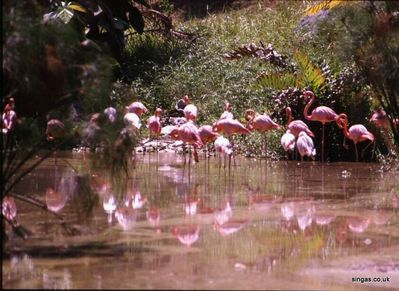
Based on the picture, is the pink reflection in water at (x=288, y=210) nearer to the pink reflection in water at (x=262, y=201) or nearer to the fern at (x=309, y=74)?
the pink reflection in water at (x=262, y=201)

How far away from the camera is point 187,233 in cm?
681

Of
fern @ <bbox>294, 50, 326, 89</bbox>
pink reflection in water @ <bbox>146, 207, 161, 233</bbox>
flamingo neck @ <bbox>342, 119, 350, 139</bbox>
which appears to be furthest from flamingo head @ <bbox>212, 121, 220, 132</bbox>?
pink reflection in water @ <bbox>146, 207, 161, 233</bbox>

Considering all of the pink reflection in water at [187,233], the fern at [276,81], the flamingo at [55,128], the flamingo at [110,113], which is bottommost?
the pink reflection in water at [187,233]

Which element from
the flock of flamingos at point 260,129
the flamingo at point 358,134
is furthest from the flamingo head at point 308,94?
the flamingo at point 358,134

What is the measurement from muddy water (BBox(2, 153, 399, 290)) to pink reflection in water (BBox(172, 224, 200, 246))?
0.7 inches

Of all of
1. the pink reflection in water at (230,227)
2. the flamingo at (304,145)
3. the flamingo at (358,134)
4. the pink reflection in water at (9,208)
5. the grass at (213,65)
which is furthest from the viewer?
the grass at (213,65)

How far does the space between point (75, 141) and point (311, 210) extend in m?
2.57

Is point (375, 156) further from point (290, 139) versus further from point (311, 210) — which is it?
point (311, 210)

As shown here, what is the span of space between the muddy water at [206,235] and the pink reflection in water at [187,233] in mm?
17

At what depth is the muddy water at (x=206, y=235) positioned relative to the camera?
5340mm

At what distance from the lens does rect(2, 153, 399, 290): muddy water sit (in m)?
5.34

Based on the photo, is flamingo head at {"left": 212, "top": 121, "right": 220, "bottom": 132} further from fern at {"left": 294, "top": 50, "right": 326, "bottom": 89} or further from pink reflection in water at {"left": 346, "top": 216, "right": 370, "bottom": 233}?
pink reflection in water at {"left": 346, "top": 216, "right": 370, "bottom": 233}

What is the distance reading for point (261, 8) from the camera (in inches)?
896

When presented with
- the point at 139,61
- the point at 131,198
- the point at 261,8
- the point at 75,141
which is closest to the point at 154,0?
the point at 261,8
